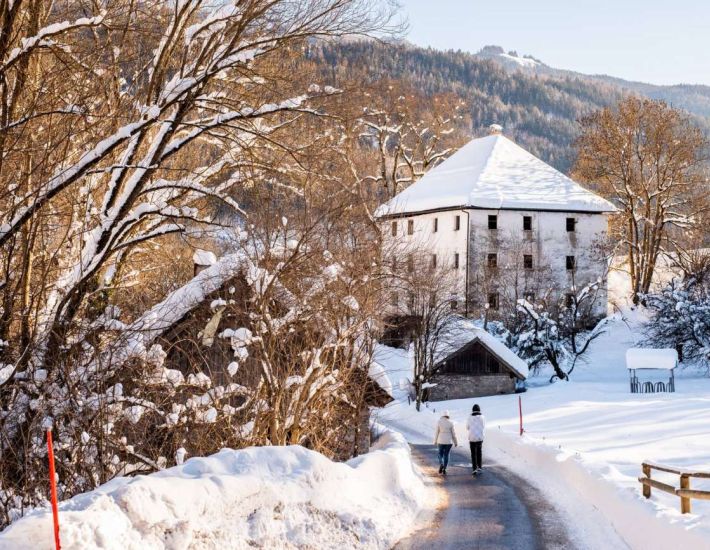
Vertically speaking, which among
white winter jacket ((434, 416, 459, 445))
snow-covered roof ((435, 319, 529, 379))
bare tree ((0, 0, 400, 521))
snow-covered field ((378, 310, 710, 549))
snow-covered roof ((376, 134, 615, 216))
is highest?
snow-covered roof ((376, 134, 615, 216))

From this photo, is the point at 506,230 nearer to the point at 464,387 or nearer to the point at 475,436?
the point at 464,387

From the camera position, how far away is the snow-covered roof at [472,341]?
46656mm

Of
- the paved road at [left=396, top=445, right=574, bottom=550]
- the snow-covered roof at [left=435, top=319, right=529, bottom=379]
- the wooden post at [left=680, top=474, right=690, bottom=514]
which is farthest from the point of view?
the snow-covered roof at [left=435, top=319, right=529, bottom=379]

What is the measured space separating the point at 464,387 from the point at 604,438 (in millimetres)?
16112

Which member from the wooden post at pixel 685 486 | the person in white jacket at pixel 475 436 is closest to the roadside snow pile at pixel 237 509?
the wooden post at pixel 685 486

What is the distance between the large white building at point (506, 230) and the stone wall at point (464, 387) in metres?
8.98

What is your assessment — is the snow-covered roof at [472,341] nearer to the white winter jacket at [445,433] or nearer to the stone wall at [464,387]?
the stone wall at [464,387]

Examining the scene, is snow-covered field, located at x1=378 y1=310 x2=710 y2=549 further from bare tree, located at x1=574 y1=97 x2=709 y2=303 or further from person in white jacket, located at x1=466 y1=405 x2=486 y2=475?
bare tree, located at x1=574 y1=97 x2=709 y2=303

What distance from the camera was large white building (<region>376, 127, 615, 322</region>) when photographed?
58812 mm

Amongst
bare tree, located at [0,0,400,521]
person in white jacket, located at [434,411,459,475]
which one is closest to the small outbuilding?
person in white jacket, located at [434,411,459,475]

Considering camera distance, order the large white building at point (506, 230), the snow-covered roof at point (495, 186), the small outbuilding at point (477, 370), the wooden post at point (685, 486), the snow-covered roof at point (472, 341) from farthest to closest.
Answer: the snow-covered roof at point (495, 186) → the large white building at point (506, 230) → the small outbuilding at point (477, 370) → the snow-covered roof at point (472, 341) → the wooden post at point (685, 486)

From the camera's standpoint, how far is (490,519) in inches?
621

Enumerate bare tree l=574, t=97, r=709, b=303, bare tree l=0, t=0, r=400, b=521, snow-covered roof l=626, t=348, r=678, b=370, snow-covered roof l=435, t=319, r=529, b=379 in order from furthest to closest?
bare tree l=574, t=97, r=709, b=303, snow-covered roof l=435, t=319, r=529, b=379, snow-covered roof l=626, t=348, r=678, b=370, bare tree l=0, t=0, r=400, b=521

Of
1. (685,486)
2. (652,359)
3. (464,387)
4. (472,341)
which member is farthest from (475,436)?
(652,359)
